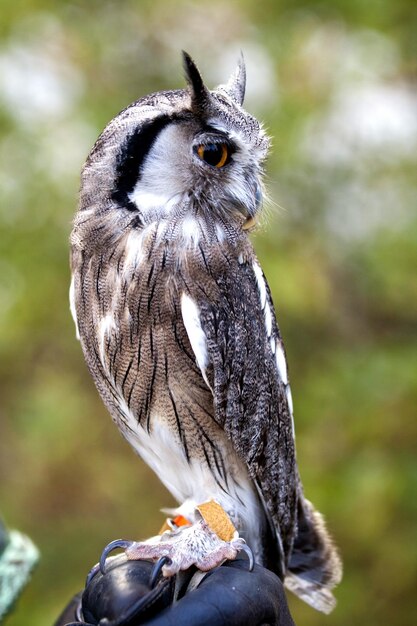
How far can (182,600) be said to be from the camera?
4.53 ft

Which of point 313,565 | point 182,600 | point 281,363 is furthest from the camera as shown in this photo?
point 313,565

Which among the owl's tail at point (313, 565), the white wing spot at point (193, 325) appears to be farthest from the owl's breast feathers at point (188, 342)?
the owl's tail at point (313, 565)

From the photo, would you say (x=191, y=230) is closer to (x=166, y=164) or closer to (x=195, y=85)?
(x=166, y=164)

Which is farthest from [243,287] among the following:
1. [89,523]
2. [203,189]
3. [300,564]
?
[89,523]

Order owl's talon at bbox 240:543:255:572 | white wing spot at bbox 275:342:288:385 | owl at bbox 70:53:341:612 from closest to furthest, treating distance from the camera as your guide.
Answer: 1. owl's talon at bbox 240:543:255:572
2. owl at bbox 70:53:341:612
3. white wing spot at bbox 275:342:288:385

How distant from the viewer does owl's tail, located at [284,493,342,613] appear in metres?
2.02

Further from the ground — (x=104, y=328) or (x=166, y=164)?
(x=166, y=164)

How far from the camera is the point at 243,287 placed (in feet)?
5.72

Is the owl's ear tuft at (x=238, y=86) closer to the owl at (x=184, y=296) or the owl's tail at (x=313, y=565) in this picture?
the owl at (x=184, y=296)

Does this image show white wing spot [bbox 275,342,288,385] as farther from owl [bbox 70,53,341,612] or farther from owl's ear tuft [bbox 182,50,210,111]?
owl's ear tuft [bbox 182,50,210,111]

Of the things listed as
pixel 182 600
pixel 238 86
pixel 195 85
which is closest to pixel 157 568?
pixel 182 600

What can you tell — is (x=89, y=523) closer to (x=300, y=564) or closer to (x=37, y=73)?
(x=300, y=564)

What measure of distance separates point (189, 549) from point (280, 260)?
1717 mm

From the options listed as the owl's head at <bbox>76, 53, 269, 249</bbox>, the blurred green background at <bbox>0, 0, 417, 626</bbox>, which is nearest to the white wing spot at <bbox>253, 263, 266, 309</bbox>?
the owl's head at <bbox>76, 53, 269, 249</bbox>
